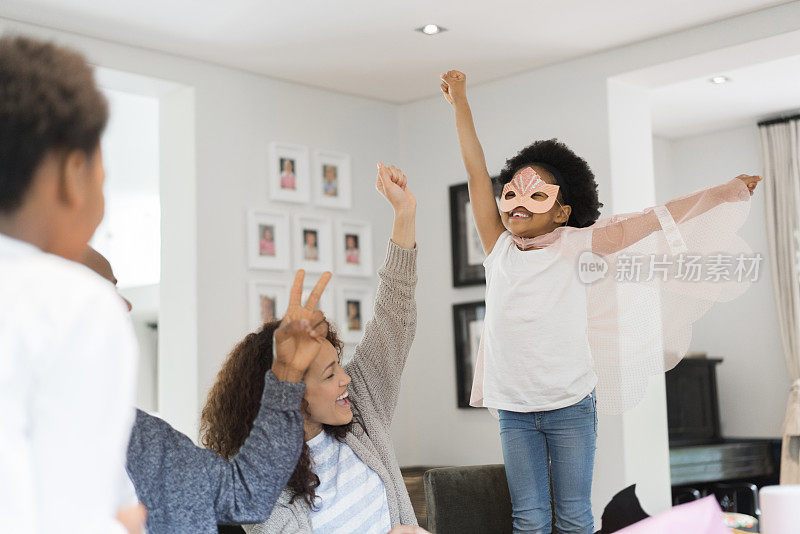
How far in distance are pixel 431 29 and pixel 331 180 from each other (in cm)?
114

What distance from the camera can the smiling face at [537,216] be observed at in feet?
8.63

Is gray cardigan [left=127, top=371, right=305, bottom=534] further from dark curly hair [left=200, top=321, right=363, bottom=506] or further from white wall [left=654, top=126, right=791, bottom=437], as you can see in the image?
white wall [left=654, top=126, right=791, bottom=437]

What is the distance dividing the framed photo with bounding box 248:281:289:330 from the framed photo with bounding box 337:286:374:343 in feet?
1.19

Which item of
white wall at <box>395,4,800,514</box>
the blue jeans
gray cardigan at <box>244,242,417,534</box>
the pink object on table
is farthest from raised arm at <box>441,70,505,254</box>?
white wall at <box>395,4,800,514</box>

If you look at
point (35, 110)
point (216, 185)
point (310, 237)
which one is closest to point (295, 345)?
point (35, 110)

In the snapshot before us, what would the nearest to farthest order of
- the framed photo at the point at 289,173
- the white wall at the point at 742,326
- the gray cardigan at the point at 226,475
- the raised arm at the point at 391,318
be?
the gray cardigan at the point at 226,475, the raised arm at the point at 391,318, the framed photo at the point at 289,173, the white wall at the point at 742,326

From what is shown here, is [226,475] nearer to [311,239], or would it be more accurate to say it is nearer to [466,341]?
[311,239]

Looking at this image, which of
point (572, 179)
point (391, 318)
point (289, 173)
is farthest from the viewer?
point (289, 173)

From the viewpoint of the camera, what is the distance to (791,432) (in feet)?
18.6

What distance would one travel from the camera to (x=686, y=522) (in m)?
1.16

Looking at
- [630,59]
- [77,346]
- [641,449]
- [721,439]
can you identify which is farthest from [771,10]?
[77,346]

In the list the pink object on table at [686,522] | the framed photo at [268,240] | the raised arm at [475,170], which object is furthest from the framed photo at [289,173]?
the pink object on table at [686,522]

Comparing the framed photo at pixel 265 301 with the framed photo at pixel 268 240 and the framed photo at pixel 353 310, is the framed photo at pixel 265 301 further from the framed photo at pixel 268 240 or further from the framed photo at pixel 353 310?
the framed photo at pixel 353 310

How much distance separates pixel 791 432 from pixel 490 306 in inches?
149
